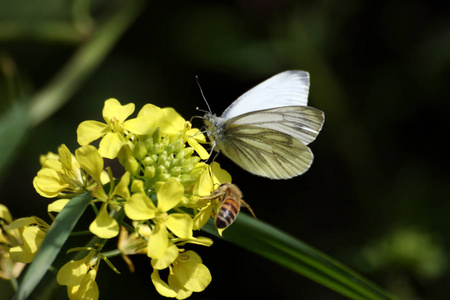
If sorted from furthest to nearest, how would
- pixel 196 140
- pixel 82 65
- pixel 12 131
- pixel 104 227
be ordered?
1. pixel 82 65
2. pixel 12 131
3. pixel 196 140
4. pixel 104 227

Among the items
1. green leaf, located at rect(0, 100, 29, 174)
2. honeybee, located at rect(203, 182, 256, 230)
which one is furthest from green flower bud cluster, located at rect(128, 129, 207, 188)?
green leaf, located at rect(0, 100, 29, 174)

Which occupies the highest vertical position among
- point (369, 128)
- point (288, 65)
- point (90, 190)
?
point (90, 190)

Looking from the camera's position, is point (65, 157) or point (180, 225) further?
point (65, 157)

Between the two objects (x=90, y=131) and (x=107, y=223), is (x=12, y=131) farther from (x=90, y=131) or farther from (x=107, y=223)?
(x=107, y=223)

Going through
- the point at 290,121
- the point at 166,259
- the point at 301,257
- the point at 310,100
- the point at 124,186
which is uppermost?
the point at 124,186

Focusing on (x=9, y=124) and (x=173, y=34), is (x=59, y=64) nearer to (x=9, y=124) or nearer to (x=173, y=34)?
(x=173, y=34)

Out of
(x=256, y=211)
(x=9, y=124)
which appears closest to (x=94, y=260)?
(x=9, y=124)

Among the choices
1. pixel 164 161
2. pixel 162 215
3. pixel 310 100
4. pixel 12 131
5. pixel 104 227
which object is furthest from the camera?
pixel 310 100

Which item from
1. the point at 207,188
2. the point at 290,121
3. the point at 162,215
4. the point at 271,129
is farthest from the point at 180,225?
the point at 290,121
